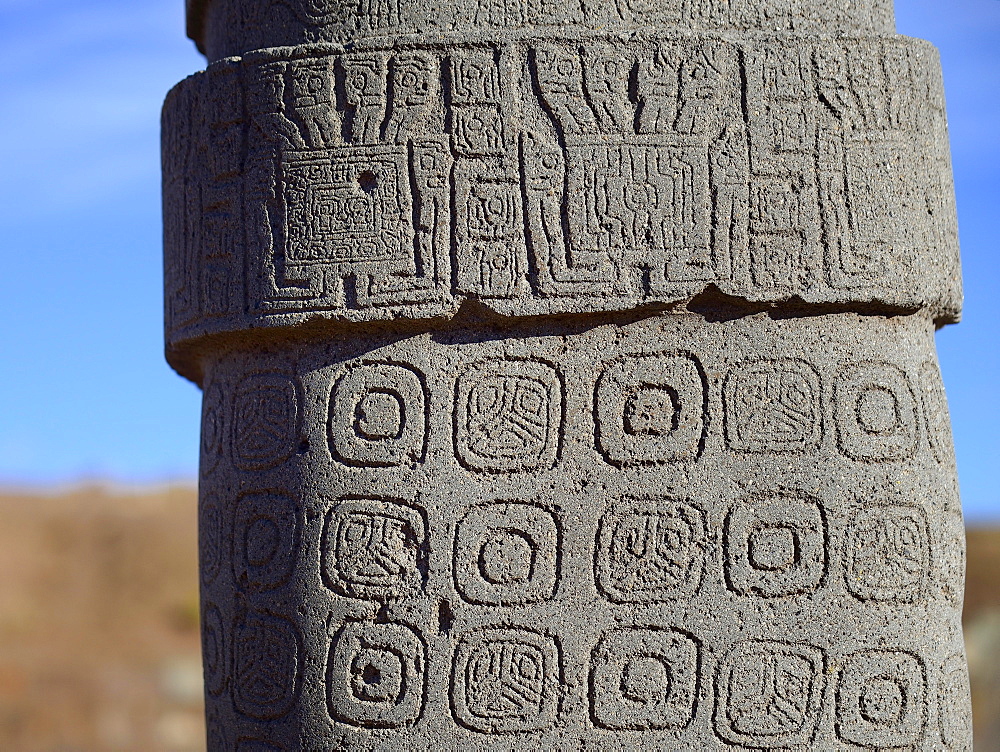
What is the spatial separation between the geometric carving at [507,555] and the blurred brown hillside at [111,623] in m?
6.44

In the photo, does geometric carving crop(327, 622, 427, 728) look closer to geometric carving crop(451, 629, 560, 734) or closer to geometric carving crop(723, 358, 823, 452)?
geometric carving crop(451, 629, 560, 734)

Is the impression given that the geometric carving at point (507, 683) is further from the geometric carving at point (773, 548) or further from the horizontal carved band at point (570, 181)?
the horizontal carved band at point (570, 181)

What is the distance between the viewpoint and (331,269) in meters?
2.88

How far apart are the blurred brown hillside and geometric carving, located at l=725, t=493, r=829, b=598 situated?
6137 mm

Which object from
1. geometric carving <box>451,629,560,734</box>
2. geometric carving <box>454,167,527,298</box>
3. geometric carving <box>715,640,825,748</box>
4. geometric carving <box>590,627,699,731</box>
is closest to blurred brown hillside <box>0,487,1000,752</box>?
Answer: geometric carving <box>715,640,825,748</box>

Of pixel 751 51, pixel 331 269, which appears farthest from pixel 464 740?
pixel 751 51

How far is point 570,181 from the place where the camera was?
2857mm

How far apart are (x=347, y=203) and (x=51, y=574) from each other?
13099 millimetres

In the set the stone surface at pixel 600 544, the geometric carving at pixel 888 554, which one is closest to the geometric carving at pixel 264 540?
the stone surface at pixel 600 544

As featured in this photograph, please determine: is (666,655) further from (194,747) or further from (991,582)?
(991,582)

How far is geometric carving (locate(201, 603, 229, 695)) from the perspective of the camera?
306 centimetres

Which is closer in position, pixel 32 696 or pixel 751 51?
pixel 751 51

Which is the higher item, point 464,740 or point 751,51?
point 751,51

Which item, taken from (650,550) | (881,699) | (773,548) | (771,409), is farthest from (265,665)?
(881,699)
